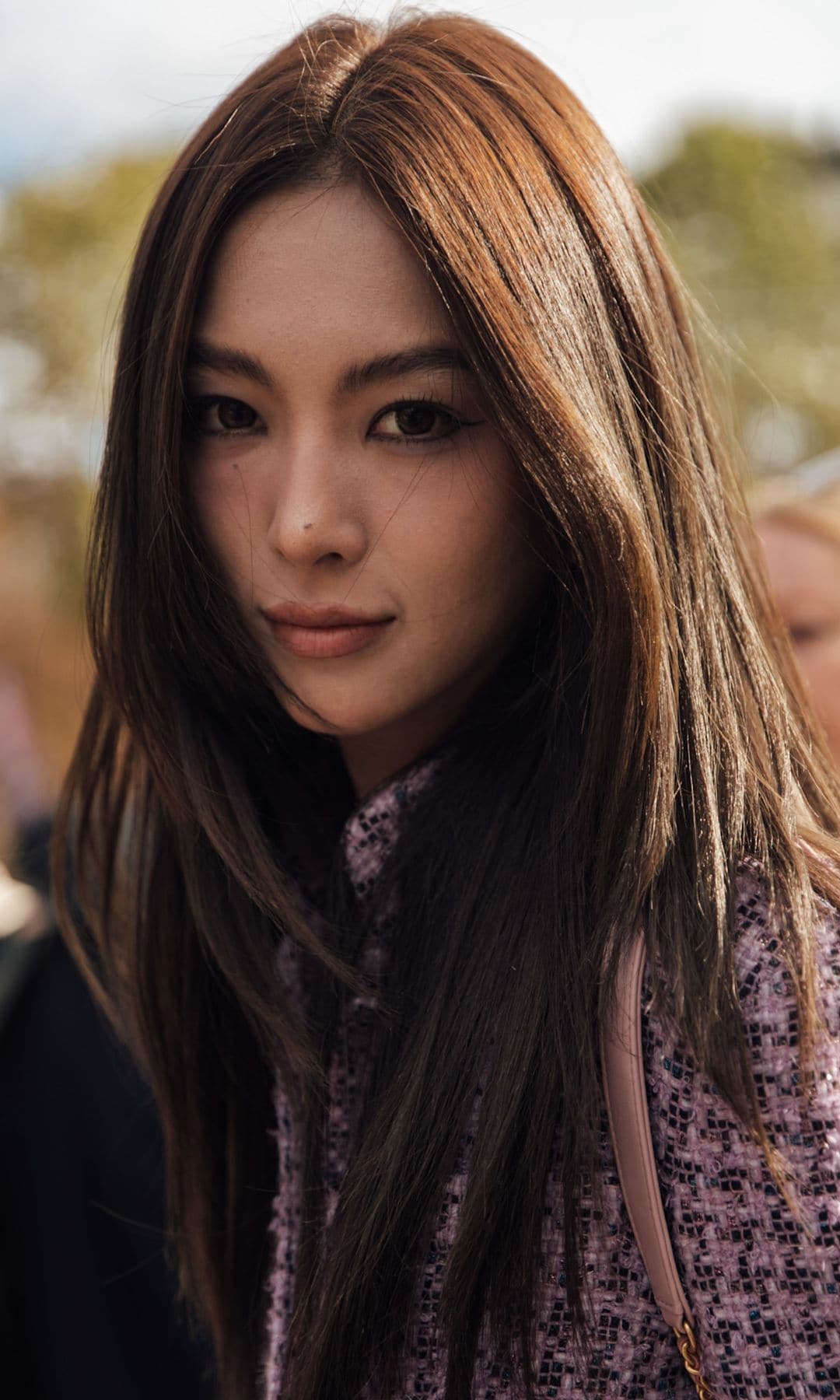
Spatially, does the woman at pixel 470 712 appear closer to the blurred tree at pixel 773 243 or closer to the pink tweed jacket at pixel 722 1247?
the pink tweed jacket at pixel 722 1247

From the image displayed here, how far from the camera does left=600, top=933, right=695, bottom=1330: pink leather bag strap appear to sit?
1.25 meters

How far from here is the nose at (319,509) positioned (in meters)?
1.46

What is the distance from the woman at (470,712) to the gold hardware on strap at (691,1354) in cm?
2

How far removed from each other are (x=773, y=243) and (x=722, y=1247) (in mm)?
10254

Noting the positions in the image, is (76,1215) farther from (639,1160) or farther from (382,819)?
Result: (639,1160)

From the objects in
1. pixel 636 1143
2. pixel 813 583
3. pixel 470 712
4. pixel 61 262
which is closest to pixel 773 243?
pixel 61 262

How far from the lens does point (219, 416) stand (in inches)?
63.4

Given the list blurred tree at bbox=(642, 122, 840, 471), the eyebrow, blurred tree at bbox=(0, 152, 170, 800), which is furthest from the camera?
blurred tree at bbox=(642, 122, 840, 471)

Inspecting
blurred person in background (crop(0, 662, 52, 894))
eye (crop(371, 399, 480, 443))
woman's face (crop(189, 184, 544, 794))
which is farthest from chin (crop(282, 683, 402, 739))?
blurred person in background (crop(0, 662, 52, 894))

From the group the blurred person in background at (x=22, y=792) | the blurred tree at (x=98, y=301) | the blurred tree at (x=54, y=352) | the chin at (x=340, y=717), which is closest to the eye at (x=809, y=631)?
the chin at (x=340, y=717)

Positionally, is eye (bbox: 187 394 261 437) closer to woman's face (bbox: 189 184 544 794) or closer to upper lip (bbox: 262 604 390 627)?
woman's face (bbox: 189 184 544 794)

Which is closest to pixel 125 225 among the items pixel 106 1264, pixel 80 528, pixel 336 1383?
pixel 80 528

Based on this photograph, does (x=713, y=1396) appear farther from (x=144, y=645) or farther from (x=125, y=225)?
(x=125, y=225)

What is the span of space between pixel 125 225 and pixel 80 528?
238 cm
